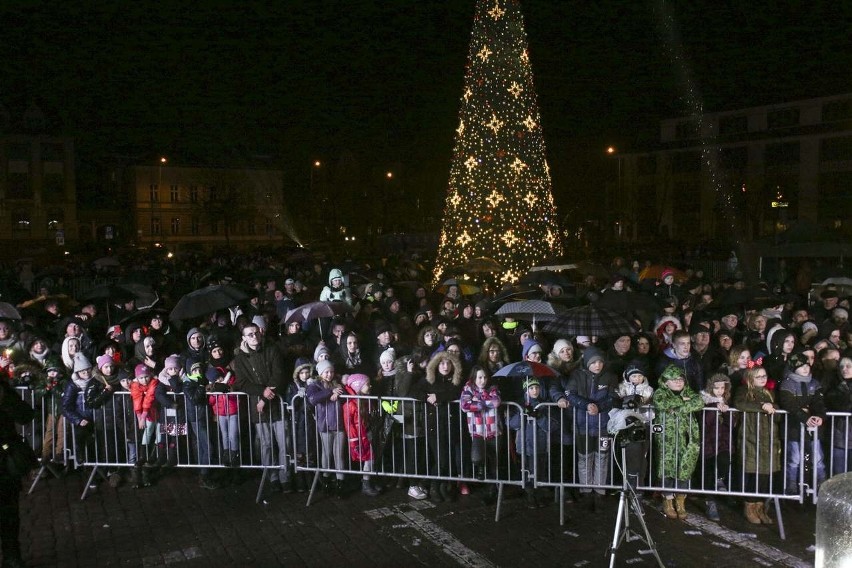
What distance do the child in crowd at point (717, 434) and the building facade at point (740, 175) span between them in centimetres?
4195

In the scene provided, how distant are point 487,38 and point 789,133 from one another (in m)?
41.0

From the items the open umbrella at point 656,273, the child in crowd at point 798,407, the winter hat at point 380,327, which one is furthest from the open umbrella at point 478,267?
the child in crowd at point 798,407

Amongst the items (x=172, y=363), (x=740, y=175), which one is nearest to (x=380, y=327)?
(x=172, y=363)

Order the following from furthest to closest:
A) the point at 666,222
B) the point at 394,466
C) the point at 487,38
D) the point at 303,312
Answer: the point at 666,222 → the point at 487,38 → the point at 303,312 → the point at 394,466

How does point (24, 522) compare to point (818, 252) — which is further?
point (818, 252)

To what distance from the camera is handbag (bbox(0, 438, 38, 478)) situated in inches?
228

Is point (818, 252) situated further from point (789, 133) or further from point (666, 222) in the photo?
point (666, 222)

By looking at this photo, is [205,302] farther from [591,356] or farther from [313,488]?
[591,356]

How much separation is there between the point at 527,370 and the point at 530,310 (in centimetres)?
364

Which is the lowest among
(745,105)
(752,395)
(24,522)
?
(24,522)

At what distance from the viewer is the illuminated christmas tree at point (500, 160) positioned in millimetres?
17062

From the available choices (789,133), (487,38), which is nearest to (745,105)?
(789,133)

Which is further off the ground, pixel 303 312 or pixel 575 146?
pixel 575 146

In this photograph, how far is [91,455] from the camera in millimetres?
8070
